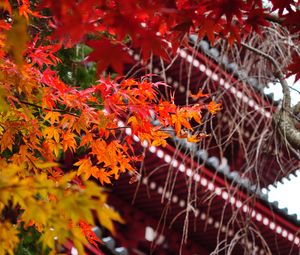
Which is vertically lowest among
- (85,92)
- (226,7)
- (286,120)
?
(286,120)

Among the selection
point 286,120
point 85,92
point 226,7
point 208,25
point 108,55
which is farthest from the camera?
point 286,120

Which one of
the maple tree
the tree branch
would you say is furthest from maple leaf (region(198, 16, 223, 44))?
the tree branch

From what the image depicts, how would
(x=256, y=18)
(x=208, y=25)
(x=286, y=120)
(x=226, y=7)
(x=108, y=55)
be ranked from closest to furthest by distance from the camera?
1. (x=108, y=55)
2. (x=226, y=7)
3. (x=208, y=25)
4. (x=256, y=18)
5. (x=286, y=120)

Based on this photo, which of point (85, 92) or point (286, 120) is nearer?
point (85, 92)

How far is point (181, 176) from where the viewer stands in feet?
18.3

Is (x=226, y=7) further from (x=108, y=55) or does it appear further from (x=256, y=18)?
(x=108, y=55)

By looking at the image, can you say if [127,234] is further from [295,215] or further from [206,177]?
[295,215]

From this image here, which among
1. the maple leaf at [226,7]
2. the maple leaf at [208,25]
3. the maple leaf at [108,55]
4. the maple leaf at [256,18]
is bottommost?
the maple leaf at [108,55]

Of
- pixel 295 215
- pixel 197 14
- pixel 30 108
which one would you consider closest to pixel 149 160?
pixel 295 215

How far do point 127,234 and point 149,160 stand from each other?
943 millimetres

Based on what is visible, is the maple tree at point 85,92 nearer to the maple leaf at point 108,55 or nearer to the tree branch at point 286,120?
the maple leaf at point 108,55

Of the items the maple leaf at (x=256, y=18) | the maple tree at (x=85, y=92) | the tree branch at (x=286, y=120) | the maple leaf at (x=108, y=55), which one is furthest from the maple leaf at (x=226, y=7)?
the tree branch at (x=286, y=120)

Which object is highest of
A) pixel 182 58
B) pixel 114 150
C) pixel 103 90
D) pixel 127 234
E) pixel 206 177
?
pixel 103 90

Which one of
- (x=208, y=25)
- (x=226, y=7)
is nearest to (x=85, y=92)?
(x=208, y=25)
